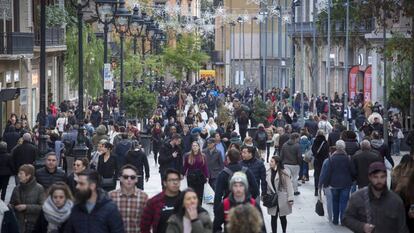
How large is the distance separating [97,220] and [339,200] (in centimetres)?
1003

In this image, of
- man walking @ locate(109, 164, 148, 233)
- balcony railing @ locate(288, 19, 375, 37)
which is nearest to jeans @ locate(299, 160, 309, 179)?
man walking @ locate(109, 164, 148, 233)

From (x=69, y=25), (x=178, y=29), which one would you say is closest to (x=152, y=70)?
(x=69, y=25)

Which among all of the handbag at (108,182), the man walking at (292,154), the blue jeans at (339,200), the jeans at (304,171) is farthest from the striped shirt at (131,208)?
the jeans at (304,171)

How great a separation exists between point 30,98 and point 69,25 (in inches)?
403

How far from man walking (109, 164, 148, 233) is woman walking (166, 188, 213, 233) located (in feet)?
4.86

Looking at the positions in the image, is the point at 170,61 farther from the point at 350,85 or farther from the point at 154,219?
the point at 154,219

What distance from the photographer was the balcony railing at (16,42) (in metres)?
45.8

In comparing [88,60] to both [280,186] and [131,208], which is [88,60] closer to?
[280,186]

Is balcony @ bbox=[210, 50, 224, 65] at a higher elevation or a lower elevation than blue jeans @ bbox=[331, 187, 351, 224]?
higher

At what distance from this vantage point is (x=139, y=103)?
48812 millimetres

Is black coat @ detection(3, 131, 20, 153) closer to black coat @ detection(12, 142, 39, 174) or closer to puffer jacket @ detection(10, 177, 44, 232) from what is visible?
black coat @ detection(12, 142, 39, 174)

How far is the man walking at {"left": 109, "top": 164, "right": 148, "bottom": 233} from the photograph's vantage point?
13641 millimetres

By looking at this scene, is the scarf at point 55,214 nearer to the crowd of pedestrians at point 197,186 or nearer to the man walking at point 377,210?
the crowd of pedestrians at point 197,186

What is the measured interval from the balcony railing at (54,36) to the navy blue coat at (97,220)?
43240mm
